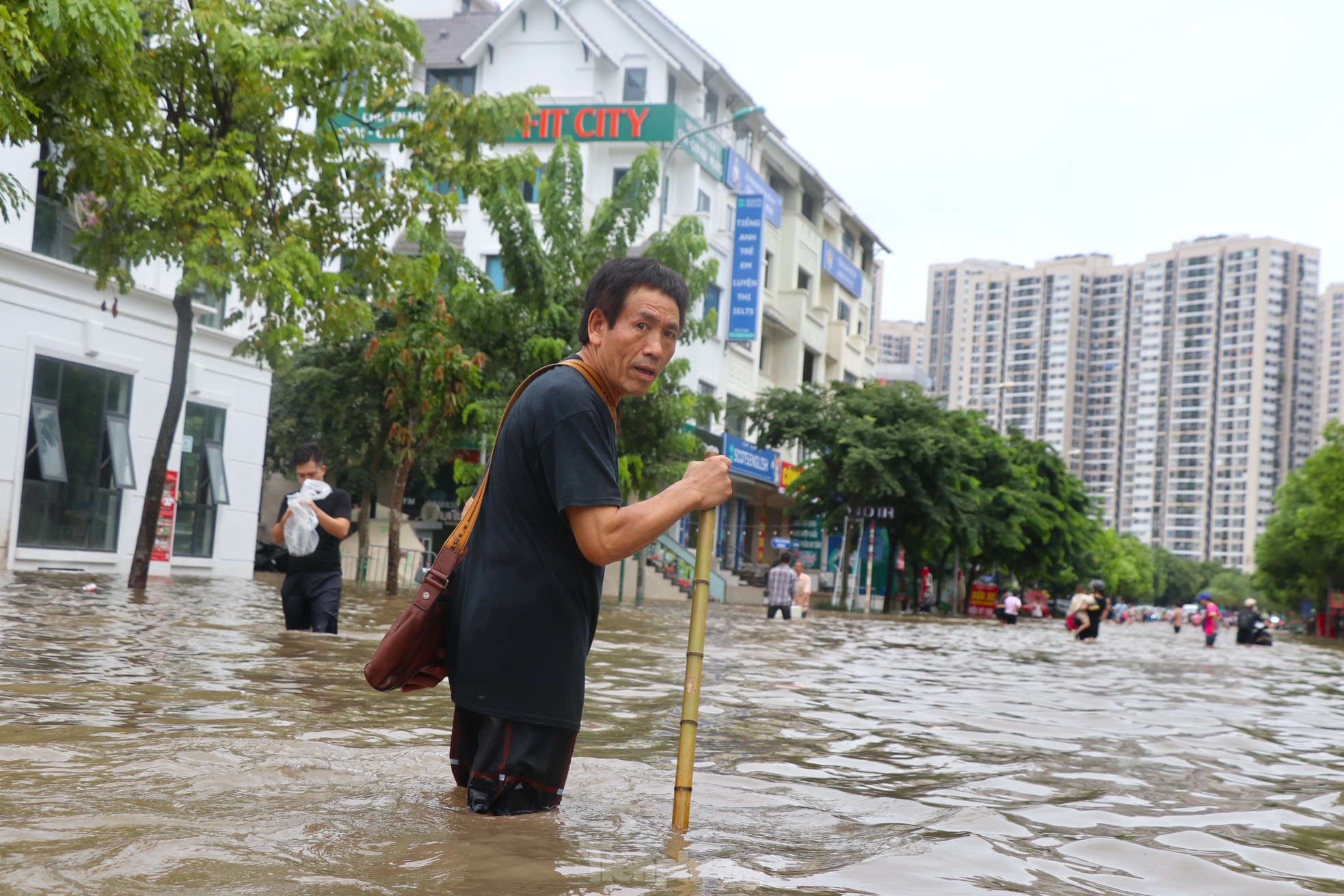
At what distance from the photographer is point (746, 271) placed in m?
44.8

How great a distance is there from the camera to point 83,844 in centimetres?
314

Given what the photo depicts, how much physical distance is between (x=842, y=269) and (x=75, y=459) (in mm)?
41558

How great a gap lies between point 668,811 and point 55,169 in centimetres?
1054

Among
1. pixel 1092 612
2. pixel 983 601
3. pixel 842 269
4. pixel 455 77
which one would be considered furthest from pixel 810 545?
pixel 1092 612

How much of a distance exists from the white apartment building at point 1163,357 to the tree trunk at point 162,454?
129628mm

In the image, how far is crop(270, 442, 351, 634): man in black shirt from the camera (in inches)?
351

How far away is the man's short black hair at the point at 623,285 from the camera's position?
3625mm

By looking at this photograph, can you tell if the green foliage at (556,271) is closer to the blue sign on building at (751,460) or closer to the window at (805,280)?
the blue sign on building at (751,460)

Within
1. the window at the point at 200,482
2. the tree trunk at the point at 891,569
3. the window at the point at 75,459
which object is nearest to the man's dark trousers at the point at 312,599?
the window at the point at 75,459

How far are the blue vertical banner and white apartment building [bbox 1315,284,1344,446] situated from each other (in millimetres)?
123249

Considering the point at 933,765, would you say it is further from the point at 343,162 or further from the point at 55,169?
the point at 343,162

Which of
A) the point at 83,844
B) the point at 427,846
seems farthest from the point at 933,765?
the point at 83,844

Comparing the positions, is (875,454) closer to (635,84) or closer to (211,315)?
(635,84)

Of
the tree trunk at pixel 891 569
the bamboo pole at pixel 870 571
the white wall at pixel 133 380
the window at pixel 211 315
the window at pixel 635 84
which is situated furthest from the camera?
the window at pixel 635 84
